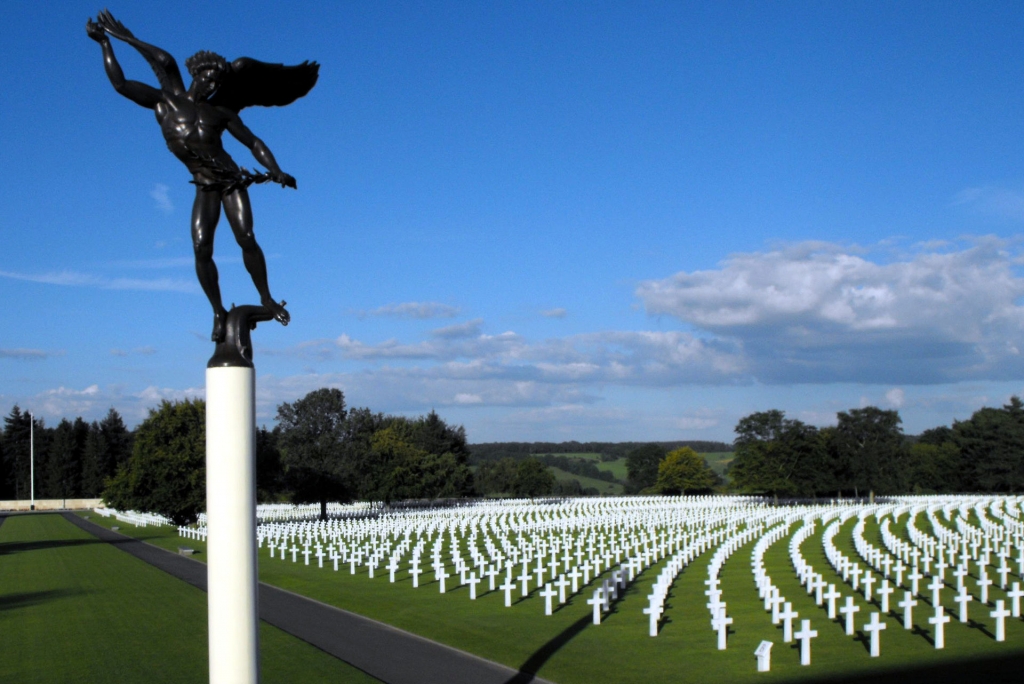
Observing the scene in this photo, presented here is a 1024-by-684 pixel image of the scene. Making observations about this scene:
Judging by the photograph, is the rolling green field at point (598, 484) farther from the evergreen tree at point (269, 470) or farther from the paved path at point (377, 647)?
the paved path at point (377, 647)

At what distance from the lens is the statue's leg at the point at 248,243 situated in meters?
5.86

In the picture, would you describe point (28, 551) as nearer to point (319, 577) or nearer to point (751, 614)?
point (319, 577)

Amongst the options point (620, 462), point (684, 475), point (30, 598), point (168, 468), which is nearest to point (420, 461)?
point (168, 468)

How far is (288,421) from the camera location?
2926 inches

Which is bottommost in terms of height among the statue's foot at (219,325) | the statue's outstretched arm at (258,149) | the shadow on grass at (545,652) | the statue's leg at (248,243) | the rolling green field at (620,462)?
the rolling green field at (620,462)

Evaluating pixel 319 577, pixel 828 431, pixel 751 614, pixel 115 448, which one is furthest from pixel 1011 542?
pixel 115 448

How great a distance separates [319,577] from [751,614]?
43.0ft

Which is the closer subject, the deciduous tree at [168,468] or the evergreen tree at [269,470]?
the deciduous tree at [168,468]

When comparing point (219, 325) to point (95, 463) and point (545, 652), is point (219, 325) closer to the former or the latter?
point (545, 652)

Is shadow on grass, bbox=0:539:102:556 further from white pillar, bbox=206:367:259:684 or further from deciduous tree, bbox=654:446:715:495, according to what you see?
deciduous tree, bbox=654:446:715:495

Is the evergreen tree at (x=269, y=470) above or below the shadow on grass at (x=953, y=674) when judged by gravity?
above

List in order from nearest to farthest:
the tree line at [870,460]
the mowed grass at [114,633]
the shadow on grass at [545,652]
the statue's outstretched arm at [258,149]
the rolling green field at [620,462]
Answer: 1. the statue's outstretched arm at [258,149]
2. the shadow on grass at [545,652]
3. the mowed grass at [114,633]
4. the tree line at [870,460]
5. the rolling green field at [620,462]

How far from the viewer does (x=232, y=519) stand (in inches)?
213

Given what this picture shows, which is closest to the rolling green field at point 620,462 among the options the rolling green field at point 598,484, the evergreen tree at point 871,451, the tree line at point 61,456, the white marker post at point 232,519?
the rolling green field at point 598,484
